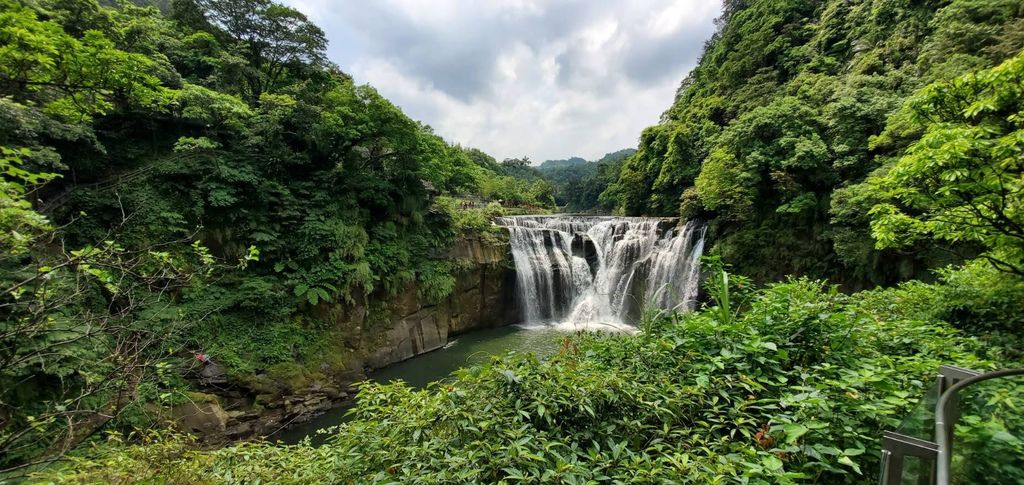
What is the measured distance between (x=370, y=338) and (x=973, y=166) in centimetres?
1173

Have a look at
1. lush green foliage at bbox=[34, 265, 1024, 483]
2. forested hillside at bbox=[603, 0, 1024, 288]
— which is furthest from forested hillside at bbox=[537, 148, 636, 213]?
lush green foliage at bbox=[34, 265, 1024, 483]

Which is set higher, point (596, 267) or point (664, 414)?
point (664, 414)

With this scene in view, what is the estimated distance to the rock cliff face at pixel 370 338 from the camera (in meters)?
7.11

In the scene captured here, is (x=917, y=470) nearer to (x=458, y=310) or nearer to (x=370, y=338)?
(x=370, y=338)

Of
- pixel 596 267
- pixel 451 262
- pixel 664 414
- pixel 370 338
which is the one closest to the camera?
pixel 664 414

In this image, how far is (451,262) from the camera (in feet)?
42.2

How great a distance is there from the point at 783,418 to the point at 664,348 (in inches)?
36.3

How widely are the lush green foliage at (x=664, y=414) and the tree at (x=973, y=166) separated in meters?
1.72

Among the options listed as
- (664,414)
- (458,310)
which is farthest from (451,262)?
(664,414)

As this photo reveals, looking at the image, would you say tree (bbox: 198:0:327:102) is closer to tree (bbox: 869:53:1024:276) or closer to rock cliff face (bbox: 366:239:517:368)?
rock cliff face (bbox: 366:239:517:368)

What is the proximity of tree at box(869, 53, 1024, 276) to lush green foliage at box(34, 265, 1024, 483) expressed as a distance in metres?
1.72

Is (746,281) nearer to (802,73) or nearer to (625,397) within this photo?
(625,397)

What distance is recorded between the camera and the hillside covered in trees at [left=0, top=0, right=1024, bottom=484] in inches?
76.3

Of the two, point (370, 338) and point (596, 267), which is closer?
point (370, 338)
